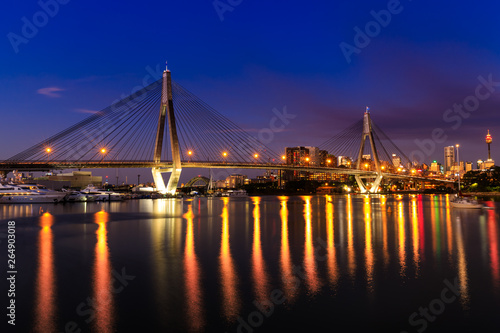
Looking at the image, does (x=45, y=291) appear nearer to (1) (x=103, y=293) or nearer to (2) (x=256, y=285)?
(1) (x=103, y=293)

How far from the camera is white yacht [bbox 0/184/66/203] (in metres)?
50.8

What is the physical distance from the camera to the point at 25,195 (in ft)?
171

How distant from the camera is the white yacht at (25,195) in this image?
5080 centimetres

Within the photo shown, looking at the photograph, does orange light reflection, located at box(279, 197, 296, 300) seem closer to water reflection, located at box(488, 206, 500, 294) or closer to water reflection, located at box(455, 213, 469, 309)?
water reflection, located at box(455, 213, 469, 309)

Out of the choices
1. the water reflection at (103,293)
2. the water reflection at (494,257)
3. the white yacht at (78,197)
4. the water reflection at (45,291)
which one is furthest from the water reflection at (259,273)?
the white yacht at (78,197)

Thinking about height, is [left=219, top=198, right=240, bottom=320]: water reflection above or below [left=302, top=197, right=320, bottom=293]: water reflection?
above

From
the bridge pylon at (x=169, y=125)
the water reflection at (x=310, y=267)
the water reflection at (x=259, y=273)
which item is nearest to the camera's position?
the water reflection at (x=259, y=273)

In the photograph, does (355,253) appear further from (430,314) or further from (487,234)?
Answer: (487,234)

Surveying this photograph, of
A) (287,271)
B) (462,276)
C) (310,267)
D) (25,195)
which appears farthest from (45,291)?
(25,195)

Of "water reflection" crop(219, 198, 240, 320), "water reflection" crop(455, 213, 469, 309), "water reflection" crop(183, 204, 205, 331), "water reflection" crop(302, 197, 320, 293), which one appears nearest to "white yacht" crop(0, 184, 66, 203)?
"water reflection" crop(183, 204, 205, 331)

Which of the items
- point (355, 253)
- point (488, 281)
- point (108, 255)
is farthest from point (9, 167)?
point (488, 281)

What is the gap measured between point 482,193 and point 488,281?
118 m

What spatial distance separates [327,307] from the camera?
7.93 metres

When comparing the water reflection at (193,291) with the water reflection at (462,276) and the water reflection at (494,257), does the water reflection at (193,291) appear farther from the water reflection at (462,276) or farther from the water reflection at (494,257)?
the water reflection at (494,257)
